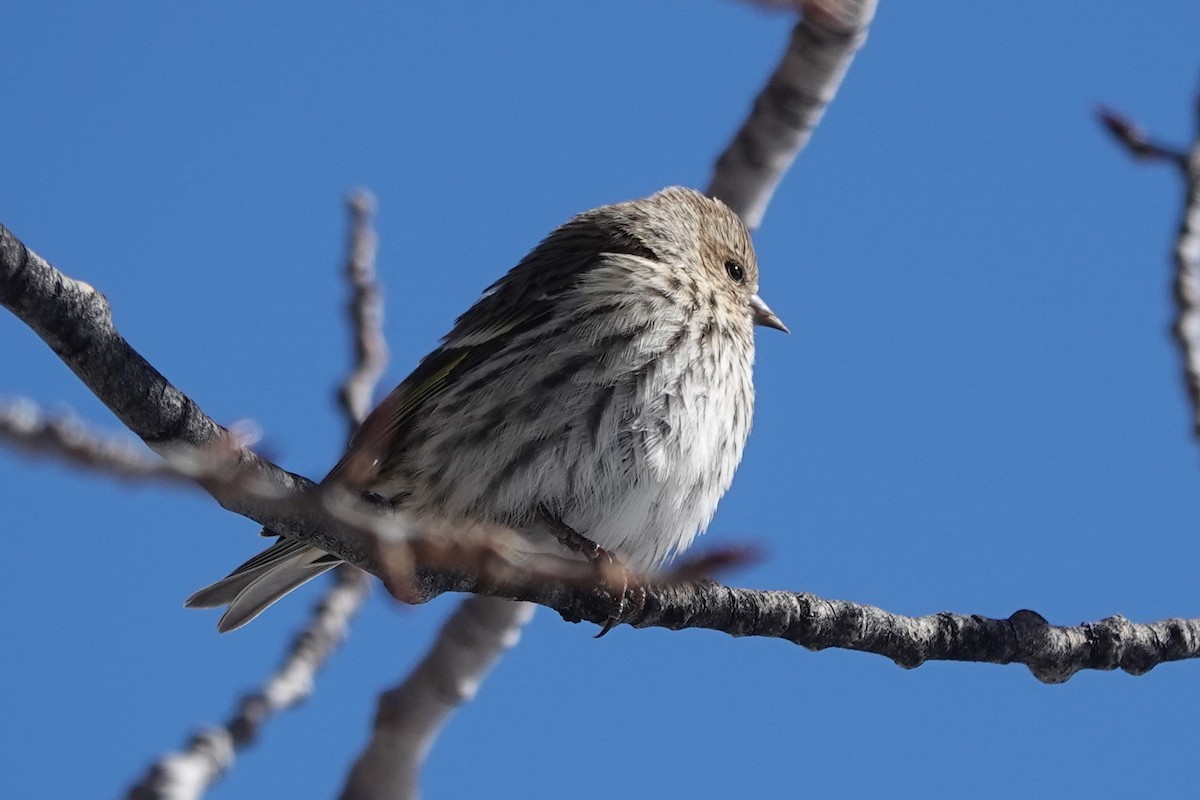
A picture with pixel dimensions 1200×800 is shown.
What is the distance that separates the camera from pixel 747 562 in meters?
1.62

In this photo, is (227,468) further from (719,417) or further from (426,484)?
(719,417)

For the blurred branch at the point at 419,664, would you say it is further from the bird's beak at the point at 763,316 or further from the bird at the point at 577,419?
the bird's beak at the point at 763,316

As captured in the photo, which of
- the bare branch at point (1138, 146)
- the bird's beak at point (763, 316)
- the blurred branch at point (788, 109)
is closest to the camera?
the bare branch at point (1138, 146)

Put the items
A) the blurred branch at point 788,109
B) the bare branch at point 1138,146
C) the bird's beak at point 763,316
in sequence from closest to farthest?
the bare branch at point 1138,146, the blurred branch at point 788,109, the bird's beak at point 763,316

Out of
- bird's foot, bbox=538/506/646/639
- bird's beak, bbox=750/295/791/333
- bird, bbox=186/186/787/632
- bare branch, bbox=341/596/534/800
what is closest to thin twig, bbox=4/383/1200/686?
bird's foot, bbox=538/506/646/639

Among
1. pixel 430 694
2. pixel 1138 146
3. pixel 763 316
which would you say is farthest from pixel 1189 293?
pixel 430 694

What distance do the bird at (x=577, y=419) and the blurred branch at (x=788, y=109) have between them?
61 centimetres

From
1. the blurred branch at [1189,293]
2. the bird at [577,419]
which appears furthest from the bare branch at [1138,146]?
the bird at [577,419]

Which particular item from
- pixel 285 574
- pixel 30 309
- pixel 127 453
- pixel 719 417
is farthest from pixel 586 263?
pixel 127 453

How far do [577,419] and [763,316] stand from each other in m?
1.57

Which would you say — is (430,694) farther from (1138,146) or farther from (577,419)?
(1138,146)

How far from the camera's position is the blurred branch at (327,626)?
397 centimetres

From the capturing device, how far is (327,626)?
4871 millimetres

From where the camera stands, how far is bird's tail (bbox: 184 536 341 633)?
446 centimetres
